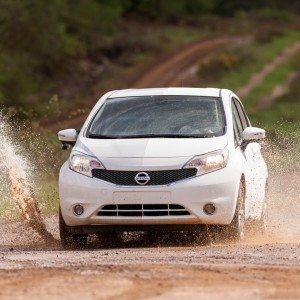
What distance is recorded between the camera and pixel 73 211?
42.1 feet

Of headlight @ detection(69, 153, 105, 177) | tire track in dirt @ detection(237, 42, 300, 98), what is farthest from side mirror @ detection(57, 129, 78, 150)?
tire track in dirt @ detection(237, 42, 300, 98)

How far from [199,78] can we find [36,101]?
9986 millimetres

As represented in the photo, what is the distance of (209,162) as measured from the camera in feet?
42.0

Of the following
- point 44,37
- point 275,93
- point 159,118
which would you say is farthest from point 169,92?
point 44,37

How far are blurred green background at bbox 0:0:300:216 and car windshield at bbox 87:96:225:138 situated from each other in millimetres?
18113

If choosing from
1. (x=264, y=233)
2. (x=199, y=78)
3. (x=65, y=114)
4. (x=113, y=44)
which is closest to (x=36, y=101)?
(x=65, y=114)

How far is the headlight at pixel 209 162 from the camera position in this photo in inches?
501

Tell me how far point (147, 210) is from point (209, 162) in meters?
0.72

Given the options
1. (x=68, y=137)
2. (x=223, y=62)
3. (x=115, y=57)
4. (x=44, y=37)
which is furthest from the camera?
(x=115, y=57)

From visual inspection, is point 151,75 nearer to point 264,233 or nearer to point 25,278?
point 264,233

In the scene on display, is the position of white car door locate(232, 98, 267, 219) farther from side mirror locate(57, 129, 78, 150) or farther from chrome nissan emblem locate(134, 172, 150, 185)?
side mirror locate(57, 129, 78, 150)

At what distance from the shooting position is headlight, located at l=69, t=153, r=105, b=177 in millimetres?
12812

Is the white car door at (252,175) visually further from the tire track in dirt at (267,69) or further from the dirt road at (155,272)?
the tire track in dirt at (267,69)

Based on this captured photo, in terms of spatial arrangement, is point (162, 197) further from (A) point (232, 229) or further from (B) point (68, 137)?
(B) point (68, 137)
